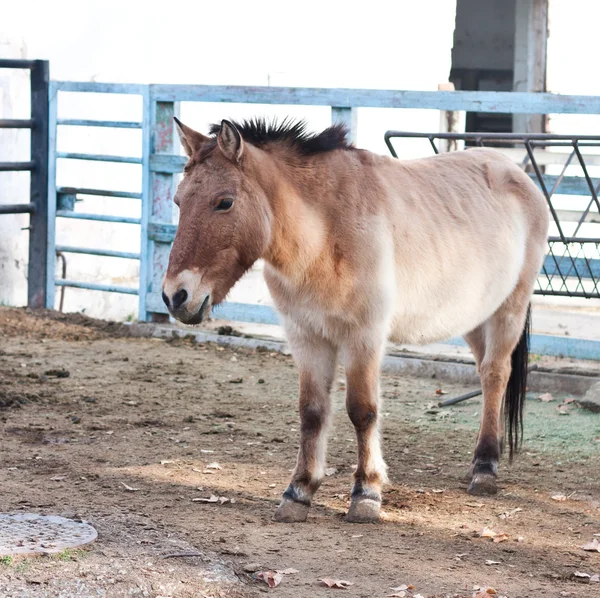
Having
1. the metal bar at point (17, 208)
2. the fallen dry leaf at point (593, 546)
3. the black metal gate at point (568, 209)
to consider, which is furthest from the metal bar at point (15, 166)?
the fallen dry leaf at point (593, 546)

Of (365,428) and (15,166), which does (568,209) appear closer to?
(15,166)

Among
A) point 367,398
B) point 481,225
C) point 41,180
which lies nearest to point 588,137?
point 481,225

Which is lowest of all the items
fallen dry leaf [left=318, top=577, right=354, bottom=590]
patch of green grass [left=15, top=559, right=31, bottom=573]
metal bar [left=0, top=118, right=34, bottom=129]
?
fallen dry leaf [left=318, top=577, right=354, bottom=590]

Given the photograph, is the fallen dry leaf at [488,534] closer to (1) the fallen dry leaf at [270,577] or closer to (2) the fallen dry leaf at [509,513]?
(2) the fallen dry leaf at [509,513]

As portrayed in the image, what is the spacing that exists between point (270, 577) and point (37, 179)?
6583 millimetres

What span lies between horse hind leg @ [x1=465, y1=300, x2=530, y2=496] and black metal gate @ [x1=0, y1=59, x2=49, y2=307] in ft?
17.0

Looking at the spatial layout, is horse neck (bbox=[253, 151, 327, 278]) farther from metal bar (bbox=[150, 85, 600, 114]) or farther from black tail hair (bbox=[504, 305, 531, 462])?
metal bar (bbox=[150, 85, 600, 114])

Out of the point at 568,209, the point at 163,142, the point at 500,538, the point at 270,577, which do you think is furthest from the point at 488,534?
the point at 568,209

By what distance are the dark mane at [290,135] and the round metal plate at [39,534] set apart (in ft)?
5.72

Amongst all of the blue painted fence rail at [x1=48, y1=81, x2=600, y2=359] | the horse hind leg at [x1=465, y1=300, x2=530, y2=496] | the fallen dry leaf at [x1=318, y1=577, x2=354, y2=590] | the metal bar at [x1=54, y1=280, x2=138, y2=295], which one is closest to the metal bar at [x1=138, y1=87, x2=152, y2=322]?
the blue painted fence rail at [x1=48, y1=81, x2=600, y2=359]

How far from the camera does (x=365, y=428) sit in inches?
181

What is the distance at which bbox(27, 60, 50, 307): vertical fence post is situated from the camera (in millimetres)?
9406

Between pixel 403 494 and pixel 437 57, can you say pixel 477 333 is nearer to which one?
pixel 403 494

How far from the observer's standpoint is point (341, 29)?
11.6 meters
